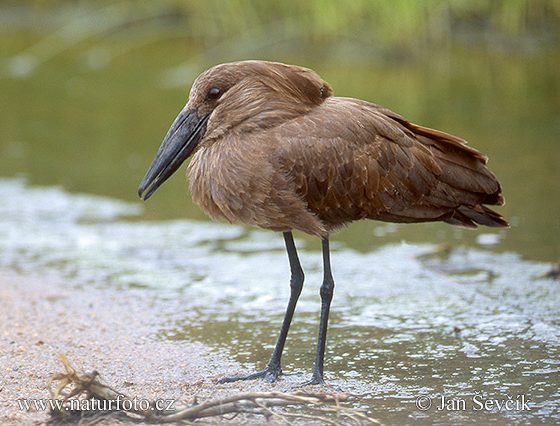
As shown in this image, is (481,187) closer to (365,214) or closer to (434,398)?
(365,214)

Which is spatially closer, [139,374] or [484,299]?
[139,374]

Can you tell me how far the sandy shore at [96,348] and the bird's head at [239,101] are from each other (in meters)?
0.90

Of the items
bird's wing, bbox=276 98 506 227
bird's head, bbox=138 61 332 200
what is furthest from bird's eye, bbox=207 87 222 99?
bird's wing, bbox=276 98 506 227

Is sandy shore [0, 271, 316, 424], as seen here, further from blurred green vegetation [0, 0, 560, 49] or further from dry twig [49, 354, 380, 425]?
blurred green vegetation [0, 0, 560, 49]

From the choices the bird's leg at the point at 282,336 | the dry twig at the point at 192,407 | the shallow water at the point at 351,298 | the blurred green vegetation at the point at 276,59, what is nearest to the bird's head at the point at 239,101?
the bird's leg at the point at 282,336

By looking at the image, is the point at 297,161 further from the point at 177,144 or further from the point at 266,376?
the point at 266,376

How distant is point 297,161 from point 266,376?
2.98 feet

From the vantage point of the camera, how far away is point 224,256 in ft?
21.4

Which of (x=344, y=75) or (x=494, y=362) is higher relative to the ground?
(x=344, y=75)

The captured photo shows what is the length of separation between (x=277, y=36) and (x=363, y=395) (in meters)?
9.22

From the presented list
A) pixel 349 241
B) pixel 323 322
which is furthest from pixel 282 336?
pixel 349 241

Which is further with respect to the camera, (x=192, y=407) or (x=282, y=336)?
(x=282, y=336)

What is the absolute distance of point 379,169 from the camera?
4.64m

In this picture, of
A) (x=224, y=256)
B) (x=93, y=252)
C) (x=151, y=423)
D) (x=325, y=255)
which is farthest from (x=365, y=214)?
(x=93, y=252)
